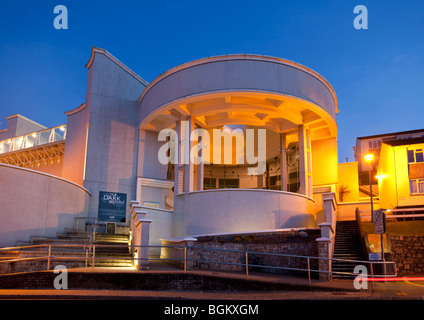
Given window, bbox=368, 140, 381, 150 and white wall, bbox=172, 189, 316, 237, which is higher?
window, bbox=368, 140, 381, 150

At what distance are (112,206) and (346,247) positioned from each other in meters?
13.4

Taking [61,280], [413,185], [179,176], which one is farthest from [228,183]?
[61,280]

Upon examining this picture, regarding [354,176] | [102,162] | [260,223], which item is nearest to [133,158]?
[102,162]

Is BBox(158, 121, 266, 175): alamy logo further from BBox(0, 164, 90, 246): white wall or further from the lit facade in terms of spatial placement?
BBox(0, 164, 90, 246): white wall

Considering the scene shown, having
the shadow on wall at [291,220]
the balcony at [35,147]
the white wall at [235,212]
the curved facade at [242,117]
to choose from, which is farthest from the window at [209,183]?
the shadow on wall at [291,220]

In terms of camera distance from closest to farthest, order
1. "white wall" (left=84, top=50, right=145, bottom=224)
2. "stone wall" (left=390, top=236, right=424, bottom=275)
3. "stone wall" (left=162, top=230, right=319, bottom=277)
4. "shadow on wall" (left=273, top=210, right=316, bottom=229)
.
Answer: "stone wall" (left=162, top=230, right=319, bottom=277) → "stone wall" (left=390, top=236, right=424, bottom=275) → "shadow on wall" (left=273, top=210, right=316, bottom=229) → "white wall" (left=84, top=50, right=145, bottom=224)

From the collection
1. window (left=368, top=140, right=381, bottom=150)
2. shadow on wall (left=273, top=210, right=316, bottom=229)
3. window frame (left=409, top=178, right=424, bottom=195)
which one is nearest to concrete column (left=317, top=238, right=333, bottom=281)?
shadow on wall (left=273, top=210, right=316, bottom=229)

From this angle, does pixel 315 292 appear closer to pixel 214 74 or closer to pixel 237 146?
pixel 214 74

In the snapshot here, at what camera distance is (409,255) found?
698 inches

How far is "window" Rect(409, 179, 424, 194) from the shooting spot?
90.7ft

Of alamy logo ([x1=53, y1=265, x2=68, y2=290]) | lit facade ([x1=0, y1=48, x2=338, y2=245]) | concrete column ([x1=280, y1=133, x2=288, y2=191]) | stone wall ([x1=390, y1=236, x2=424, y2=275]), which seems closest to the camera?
alamy logo ([x1=53, y1=265, x2=68, y2=290])

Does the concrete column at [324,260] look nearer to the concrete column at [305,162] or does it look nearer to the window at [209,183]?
the concrete column at [305,162]

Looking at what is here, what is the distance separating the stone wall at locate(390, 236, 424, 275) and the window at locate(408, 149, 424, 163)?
11.6m

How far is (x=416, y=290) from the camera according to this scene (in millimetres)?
12086
